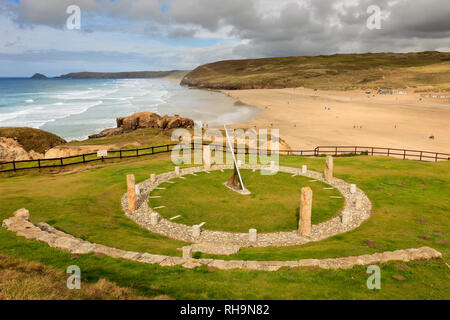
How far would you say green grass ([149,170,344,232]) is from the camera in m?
17.7

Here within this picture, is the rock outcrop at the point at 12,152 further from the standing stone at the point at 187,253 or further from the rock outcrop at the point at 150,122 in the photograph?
the standing stone at the point at 187,253

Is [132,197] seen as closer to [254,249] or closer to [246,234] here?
[246,234]

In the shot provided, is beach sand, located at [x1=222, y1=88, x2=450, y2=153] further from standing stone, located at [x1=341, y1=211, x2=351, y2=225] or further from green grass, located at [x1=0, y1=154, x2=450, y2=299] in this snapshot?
standing stone, located at [x1=341, y1=211, x2=351, y2=225]

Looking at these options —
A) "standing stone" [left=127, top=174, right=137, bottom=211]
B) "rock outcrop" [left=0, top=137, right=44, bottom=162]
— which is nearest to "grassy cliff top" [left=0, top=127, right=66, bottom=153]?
"rock outcrop" [left=0, top=137, right=44, bottom=162]

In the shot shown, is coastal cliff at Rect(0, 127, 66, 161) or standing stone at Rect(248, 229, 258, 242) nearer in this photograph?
standing stone at Rect(248, 229, 258, 242)

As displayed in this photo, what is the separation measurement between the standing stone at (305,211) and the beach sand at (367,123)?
1284 inches

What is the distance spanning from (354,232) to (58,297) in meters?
14.7

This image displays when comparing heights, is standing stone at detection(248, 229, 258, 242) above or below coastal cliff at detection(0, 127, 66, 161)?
below

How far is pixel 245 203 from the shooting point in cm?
2025

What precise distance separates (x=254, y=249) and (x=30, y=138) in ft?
118

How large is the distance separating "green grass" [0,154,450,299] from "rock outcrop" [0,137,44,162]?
30.7ft

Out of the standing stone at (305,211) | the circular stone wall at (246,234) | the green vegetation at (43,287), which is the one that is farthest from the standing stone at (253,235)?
the green vegetation at (43,287)

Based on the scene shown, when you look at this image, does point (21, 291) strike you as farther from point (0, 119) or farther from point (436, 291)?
point (0, 119)

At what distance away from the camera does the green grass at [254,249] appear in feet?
31.5
